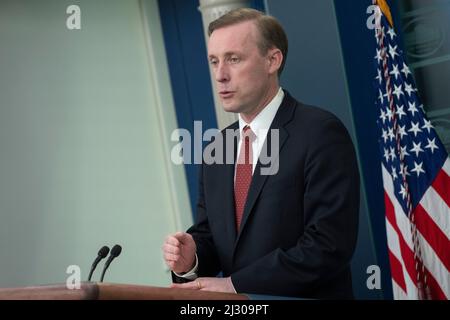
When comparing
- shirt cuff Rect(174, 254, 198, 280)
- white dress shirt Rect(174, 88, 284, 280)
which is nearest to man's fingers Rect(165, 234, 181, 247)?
shirt cuff Rect(174, 254, 198, 280)

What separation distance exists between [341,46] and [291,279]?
1.95 metres

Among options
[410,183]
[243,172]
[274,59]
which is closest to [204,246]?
[243,172]

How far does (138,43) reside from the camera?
5.51 meters

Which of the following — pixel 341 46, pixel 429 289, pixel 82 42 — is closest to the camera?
pixel 429 289

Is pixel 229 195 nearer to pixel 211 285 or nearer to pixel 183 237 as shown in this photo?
Result: pixel 183 237

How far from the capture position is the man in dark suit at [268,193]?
233 cm

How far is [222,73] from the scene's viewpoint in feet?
8.39

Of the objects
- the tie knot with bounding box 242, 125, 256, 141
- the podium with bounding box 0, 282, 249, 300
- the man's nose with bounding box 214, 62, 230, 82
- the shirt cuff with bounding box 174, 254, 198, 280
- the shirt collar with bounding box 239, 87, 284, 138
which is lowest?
the shirt cuff with bounding box 174, 254, 198, 280

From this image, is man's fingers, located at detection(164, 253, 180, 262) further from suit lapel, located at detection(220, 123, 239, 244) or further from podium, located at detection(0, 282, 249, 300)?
podium, located at detection(0, 282, 249, 300)

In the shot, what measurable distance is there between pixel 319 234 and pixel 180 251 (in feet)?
1.37

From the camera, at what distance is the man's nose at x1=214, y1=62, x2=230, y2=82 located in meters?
2.55

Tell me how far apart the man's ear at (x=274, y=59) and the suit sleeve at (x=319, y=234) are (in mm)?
314
